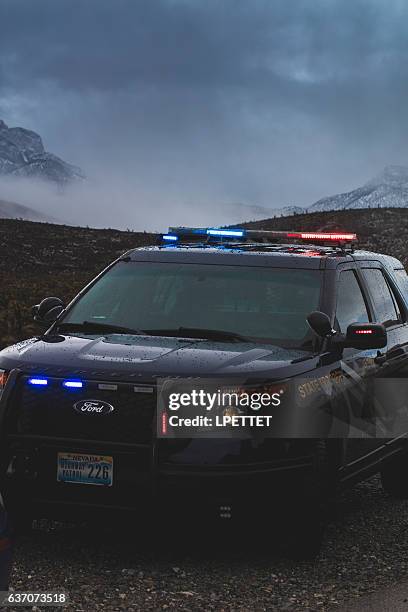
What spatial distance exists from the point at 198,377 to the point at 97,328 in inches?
50.3

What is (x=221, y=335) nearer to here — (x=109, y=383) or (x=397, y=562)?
(x=109, y=383)

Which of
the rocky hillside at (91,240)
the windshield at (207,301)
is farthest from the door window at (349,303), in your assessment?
the rocky hillside at (91,240)

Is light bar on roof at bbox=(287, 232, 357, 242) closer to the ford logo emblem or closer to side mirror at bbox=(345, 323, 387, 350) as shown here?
side mirror at bbox=(345, 323, 387, 350)

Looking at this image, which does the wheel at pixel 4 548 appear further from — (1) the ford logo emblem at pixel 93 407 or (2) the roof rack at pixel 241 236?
(2) the roof rack at pixel 241 236

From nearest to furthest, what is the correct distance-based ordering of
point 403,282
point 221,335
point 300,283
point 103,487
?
point 103,487 → point 221,335 → point 300,283 → point 403,282

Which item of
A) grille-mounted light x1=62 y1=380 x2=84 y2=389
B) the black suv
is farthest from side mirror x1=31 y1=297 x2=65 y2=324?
grille-mounted light x1=62 y1=380 x2=84 y2=389

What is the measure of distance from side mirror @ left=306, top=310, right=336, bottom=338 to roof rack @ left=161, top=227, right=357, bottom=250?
7.25 ft

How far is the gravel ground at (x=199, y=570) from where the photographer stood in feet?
16.2

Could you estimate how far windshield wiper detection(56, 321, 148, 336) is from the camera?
6.24 m

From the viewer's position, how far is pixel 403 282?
8.30 metres

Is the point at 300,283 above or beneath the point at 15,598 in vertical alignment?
above

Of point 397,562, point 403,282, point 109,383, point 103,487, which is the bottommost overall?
point 397,562

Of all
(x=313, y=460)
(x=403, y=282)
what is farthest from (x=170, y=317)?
(x=403, y=282)

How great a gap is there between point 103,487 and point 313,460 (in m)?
1.16
